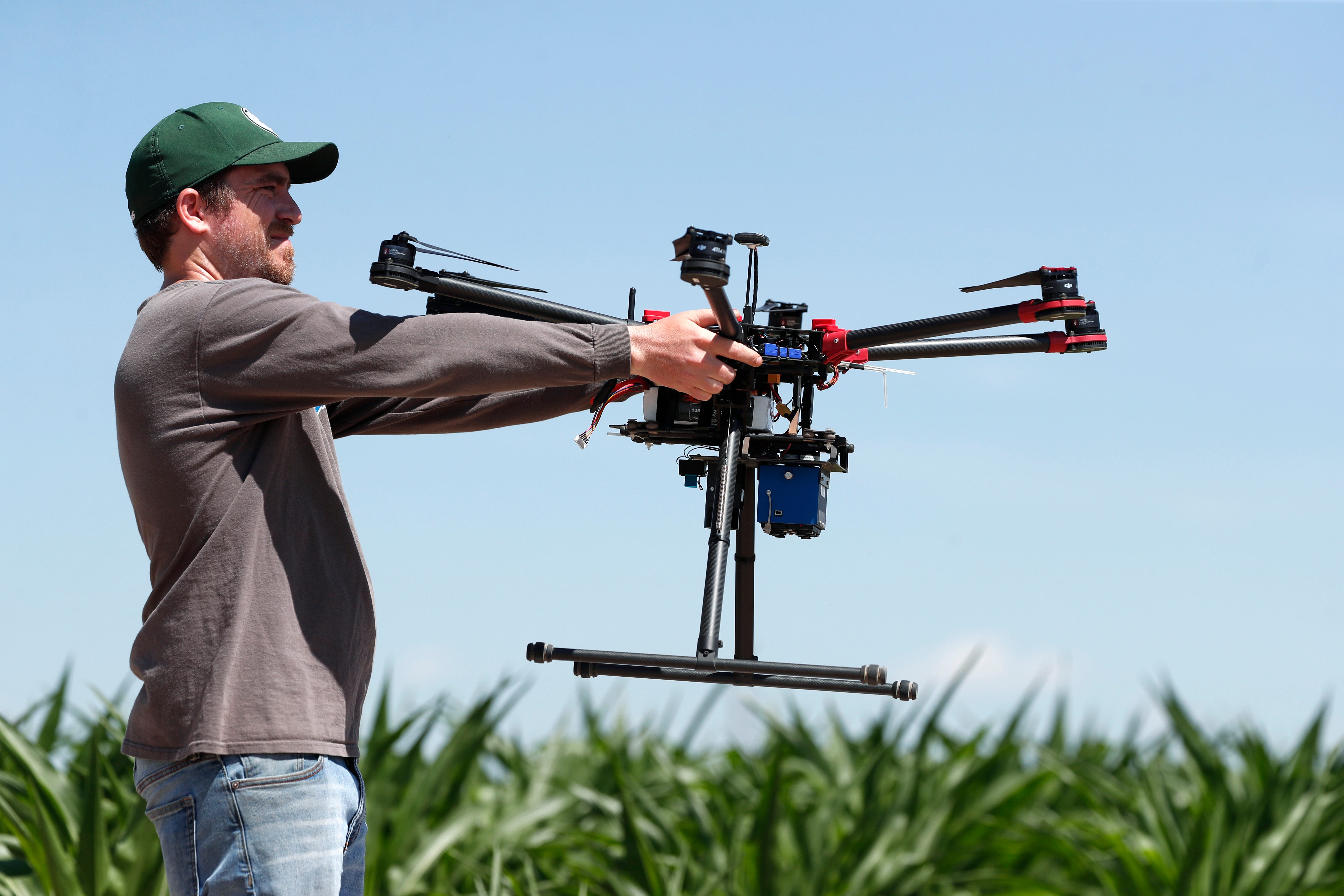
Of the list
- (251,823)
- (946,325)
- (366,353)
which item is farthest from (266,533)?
(946,325)

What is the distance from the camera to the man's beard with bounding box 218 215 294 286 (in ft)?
9.08

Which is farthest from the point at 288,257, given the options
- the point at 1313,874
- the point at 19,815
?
the point at 1313,874

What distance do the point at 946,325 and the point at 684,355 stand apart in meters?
0.63

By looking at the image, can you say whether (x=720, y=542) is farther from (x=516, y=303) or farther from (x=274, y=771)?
(x=274, y=771)

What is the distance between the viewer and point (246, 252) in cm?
278

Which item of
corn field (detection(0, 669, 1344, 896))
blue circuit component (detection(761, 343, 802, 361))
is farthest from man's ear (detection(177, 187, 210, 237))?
corn field (detection(0, 669, 1344, 896))

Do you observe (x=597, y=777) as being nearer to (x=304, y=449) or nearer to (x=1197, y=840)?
(x=1197, y=840)

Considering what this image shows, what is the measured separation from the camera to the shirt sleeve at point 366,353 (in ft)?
8.03

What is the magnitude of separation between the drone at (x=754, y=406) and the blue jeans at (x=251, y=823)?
A: 547 mm

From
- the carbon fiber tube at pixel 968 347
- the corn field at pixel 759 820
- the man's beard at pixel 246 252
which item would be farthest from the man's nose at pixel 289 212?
the corn field at pixel 759 820

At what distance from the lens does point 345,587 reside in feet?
8.49

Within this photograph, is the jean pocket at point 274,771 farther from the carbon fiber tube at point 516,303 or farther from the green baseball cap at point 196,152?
the green baseball cap at point 196,152

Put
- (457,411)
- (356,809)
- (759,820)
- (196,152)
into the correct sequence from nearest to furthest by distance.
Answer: (356,809) < (196,152) < (457,411) < (759,820)

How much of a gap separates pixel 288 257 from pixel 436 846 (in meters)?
2.88
